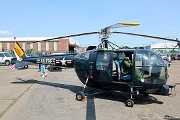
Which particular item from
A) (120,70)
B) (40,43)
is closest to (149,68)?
(120,70)

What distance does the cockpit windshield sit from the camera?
7402 millimetres

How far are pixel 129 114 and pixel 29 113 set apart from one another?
10.1 ft

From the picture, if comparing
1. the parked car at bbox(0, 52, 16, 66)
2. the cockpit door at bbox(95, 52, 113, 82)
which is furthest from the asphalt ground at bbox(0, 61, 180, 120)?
the parked car at bbox(0, 52, 16, 66)

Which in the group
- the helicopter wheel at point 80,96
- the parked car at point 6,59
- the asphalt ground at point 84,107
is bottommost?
the asphalt ground at point 84,107

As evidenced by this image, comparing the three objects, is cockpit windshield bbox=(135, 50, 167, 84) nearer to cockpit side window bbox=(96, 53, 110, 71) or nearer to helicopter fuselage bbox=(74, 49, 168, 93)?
helicopter fuselage bbox=(74, 49, 168, 93)

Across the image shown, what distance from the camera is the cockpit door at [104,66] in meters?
8.23

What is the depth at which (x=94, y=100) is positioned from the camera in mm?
8297

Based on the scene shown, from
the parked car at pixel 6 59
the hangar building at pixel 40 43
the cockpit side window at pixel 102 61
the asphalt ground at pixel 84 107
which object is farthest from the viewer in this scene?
A: the hangar building at pixel 40 43

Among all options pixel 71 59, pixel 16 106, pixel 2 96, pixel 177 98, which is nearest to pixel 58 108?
pixel 16 106

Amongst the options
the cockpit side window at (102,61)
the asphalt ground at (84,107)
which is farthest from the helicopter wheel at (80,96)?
the cockpit side window at (102,61)

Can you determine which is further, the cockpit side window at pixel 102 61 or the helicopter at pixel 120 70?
the cockpit side window at pixel 102 61

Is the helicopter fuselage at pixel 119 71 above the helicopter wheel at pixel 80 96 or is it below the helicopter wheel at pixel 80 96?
above

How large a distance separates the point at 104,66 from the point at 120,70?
2.11ft

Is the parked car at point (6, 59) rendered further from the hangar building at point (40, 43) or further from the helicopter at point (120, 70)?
the hangar building at point (40, 43)
